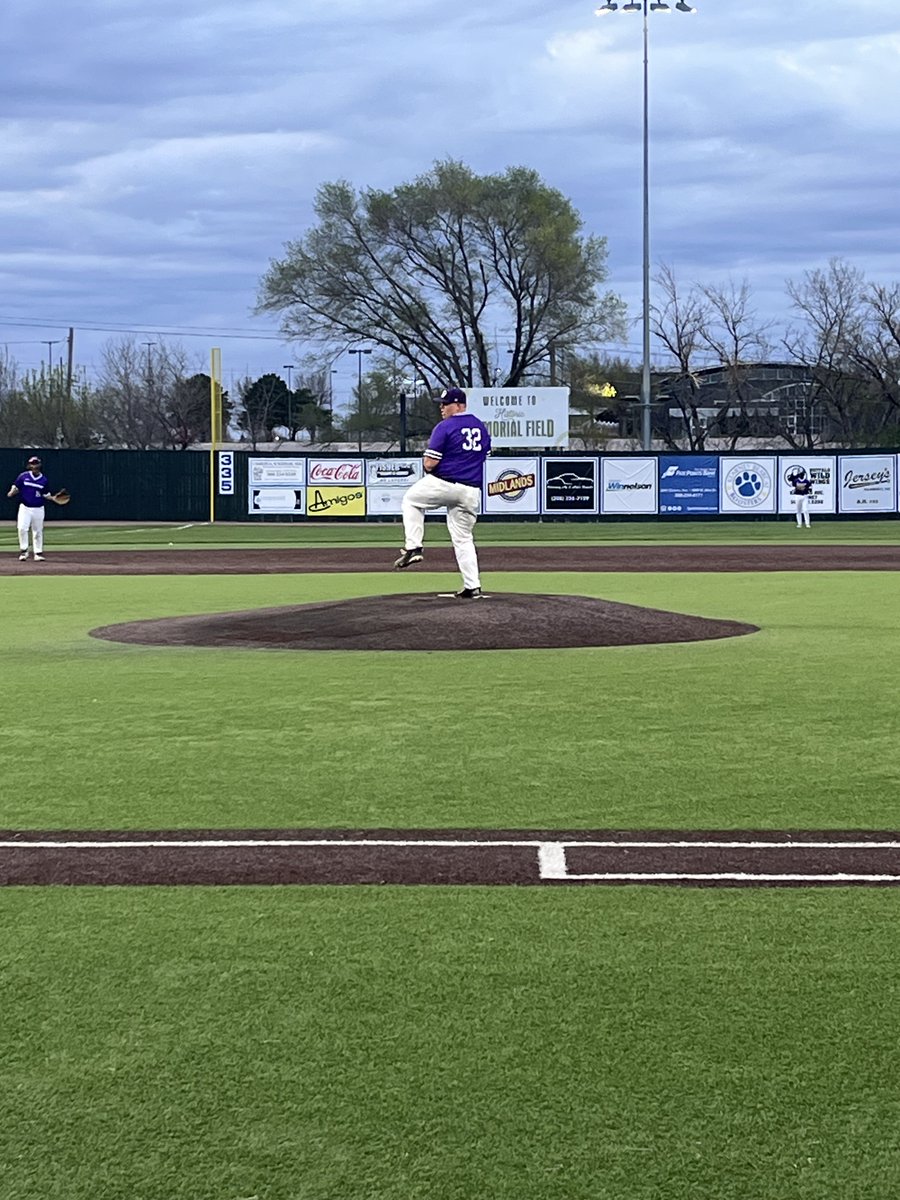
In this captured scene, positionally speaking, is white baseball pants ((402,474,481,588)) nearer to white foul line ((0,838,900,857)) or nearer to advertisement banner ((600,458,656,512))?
white foul line ((0,838,900,857))

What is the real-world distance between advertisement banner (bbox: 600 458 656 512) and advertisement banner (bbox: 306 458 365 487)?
8268 mm

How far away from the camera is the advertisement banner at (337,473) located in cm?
5025

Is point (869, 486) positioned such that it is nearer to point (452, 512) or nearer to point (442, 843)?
point (452, 512)

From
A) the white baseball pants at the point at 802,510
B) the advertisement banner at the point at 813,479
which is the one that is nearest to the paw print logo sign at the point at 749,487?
the advertisement banner at the point at 813,479

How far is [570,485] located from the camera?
163 ft

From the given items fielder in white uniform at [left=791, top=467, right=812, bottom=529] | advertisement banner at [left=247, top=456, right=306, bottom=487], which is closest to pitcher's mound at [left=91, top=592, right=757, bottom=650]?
fielder in white uniform at [left=791, top=467, right=812, bottom=529]

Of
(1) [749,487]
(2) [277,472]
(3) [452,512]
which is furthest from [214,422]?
(3) [452,512]

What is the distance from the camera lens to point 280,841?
19.0ft

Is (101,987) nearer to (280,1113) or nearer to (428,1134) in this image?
(280,1113)

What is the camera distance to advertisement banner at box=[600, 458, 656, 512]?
163 ft

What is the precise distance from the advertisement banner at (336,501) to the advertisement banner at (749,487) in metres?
12.3

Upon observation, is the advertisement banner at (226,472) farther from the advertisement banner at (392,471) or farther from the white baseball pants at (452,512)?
the white baseball pants at (452,512)

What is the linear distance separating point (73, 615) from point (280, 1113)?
14098mm

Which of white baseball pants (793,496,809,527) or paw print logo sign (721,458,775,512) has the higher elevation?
paw print logo sign (721,458,775,512)
